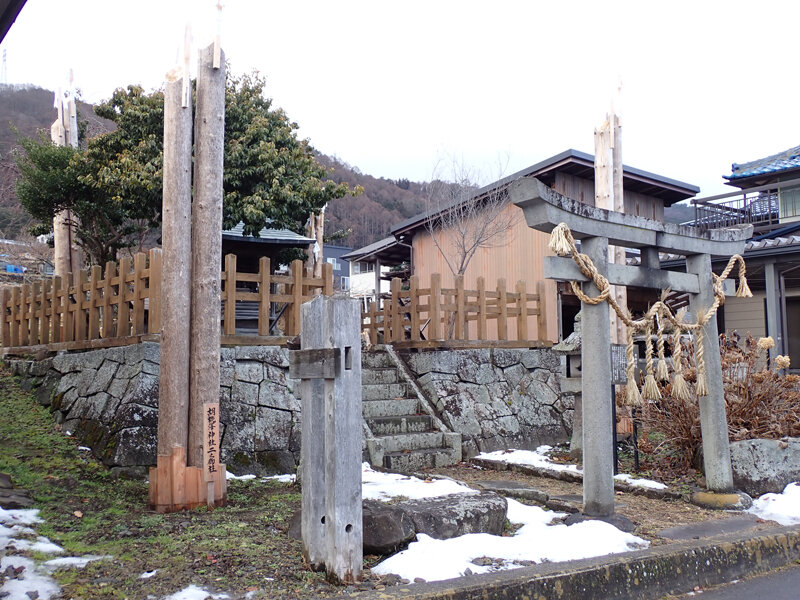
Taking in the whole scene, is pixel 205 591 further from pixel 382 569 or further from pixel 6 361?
pixel 6 361

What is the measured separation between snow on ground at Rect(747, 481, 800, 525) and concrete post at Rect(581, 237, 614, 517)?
1.79 metres

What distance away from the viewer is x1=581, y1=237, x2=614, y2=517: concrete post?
5246mm

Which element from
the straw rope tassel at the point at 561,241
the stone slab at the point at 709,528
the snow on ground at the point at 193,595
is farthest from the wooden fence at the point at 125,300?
the stone slab at the point at 709,528

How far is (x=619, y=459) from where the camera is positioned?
8523mm

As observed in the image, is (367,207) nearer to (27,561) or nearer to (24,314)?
(24,314)

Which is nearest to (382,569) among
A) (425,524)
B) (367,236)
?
(425,524)

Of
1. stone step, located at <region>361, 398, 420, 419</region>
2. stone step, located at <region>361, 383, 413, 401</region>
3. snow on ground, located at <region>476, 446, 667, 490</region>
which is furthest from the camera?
stone step, located at <region>361, 383, 413, 401</region>

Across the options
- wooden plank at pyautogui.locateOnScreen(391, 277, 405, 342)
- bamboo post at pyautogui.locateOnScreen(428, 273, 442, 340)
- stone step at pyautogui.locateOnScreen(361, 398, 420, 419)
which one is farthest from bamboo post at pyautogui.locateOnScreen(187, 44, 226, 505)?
wooden plank at pyautogui.locateOnScreen(391, 277, 405, 342)

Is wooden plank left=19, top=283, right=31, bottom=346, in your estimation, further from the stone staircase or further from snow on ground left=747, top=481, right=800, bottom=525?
snow on ground left=747, top=481, right=800, bottom=525

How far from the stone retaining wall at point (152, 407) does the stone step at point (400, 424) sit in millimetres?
1266

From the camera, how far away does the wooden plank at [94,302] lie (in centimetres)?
880

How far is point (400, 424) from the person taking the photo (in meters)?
9.27

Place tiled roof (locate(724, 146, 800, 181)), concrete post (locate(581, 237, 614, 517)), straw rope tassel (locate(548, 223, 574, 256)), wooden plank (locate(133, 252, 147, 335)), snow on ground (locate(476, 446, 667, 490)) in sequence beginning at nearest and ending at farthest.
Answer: straw rope tassel (locate(548, 223, 574, 256)) < concrete post (locate(581, 237, 614, 517)) < snow on ground (locate(476, 446, 667, 490)) < wooden plank (locate(133, 252, 147, 335)) < tiled roof (locate(724, 146, 800, 181))

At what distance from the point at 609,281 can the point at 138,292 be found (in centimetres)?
560
